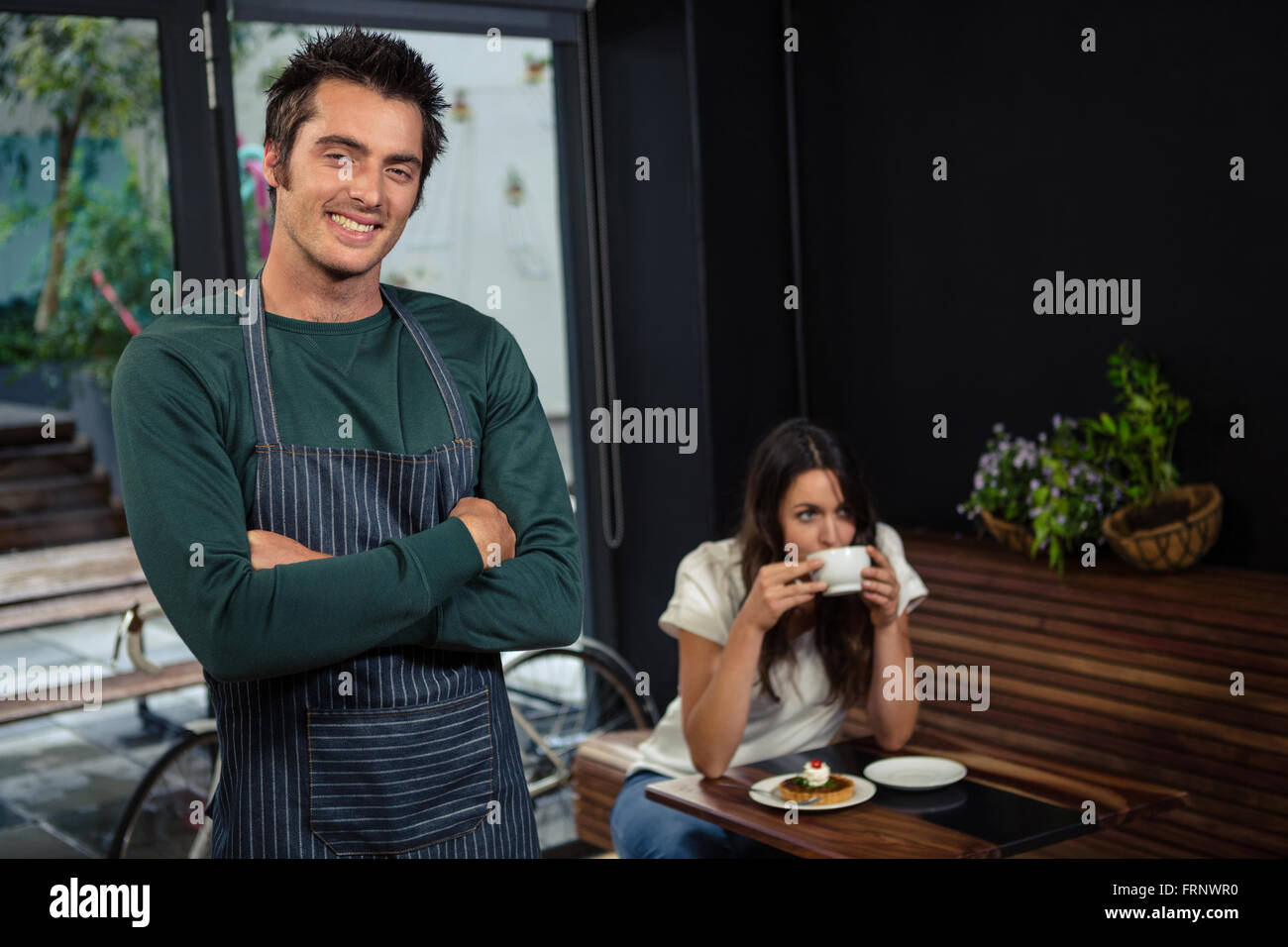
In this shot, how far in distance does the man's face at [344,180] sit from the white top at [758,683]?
1.58 metres

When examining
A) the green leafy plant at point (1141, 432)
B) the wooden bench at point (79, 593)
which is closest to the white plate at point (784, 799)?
the green leafy plant at point (1141, 432)

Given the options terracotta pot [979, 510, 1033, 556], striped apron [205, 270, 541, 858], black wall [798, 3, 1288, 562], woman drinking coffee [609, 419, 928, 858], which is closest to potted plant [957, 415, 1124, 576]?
terracotta pot [979, 510, 1033, 556]

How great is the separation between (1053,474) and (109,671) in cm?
280

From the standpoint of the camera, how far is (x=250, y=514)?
1.71 meters

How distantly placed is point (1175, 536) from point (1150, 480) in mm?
276

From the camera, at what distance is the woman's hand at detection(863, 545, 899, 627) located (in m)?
2.85

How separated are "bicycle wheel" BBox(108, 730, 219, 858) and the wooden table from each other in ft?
5.94

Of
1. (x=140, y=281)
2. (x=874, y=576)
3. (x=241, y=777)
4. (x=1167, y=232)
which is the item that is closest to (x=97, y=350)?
(x=140, y=281)

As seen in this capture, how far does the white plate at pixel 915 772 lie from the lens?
2.63 m

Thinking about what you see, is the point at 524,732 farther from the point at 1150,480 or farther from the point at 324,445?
the point at 324,445

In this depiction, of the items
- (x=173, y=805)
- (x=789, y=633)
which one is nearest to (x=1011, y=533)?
(x=789, y=633)
